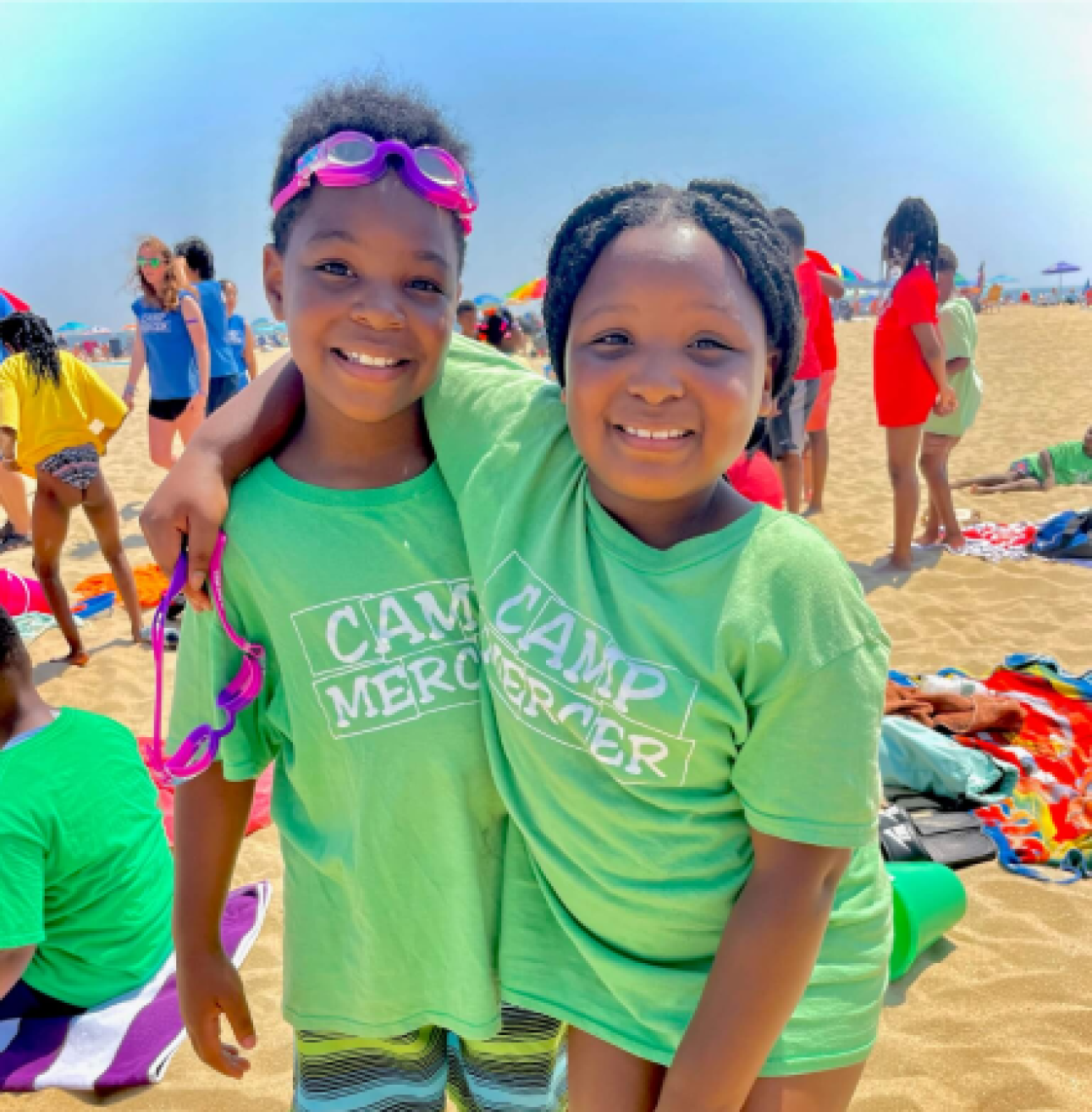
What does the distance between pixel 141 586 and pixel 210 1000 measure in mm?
5455

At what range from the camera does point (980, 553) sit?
250 inches

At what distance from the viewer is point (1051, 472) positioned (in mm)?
8375

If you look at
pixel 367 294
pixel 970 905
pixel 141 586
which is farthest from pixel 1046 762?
pixel 141 586

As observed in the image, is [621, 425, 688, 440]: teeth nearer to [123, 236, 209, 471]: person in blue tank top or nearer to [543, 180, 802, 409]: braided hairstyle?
[543, 180, 802, 409]: braided hairstyle

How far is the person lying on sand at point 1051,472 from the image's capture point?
8344 mm

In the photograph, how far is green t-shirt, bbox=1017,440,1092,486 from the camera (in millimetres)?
8328

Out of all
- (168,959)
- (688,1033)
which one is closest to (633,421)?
(688,1033)

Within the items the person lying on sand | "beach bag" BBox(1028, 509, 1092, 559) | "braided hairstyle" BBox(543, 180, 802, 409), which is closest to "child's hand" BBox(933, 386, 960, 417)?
"beach bag" BBox(1028, 509, 1092, 559)

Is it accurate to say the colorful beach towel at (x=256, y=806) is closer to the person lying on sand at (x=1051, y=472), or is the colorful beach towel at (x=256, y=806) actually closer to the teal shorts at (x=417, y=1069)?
the teal shorts at (x=417, y=1069)

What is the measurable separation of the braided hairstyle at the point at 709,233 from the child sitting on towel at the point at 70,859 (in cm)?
182

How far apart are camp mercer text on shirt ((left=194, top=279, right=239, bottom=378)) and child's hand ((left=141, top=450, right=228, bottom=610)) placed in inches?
224

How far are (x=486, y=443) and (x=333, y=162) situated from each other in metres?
0.44

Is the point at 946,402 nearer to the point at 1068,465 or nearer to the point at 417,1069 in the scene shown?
the point at 1068,465

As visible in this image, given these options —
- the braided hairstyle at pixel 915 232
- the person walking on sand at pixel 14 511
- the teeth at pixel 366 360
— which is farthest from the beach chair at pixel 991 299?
the teeth at pixel 366 360
